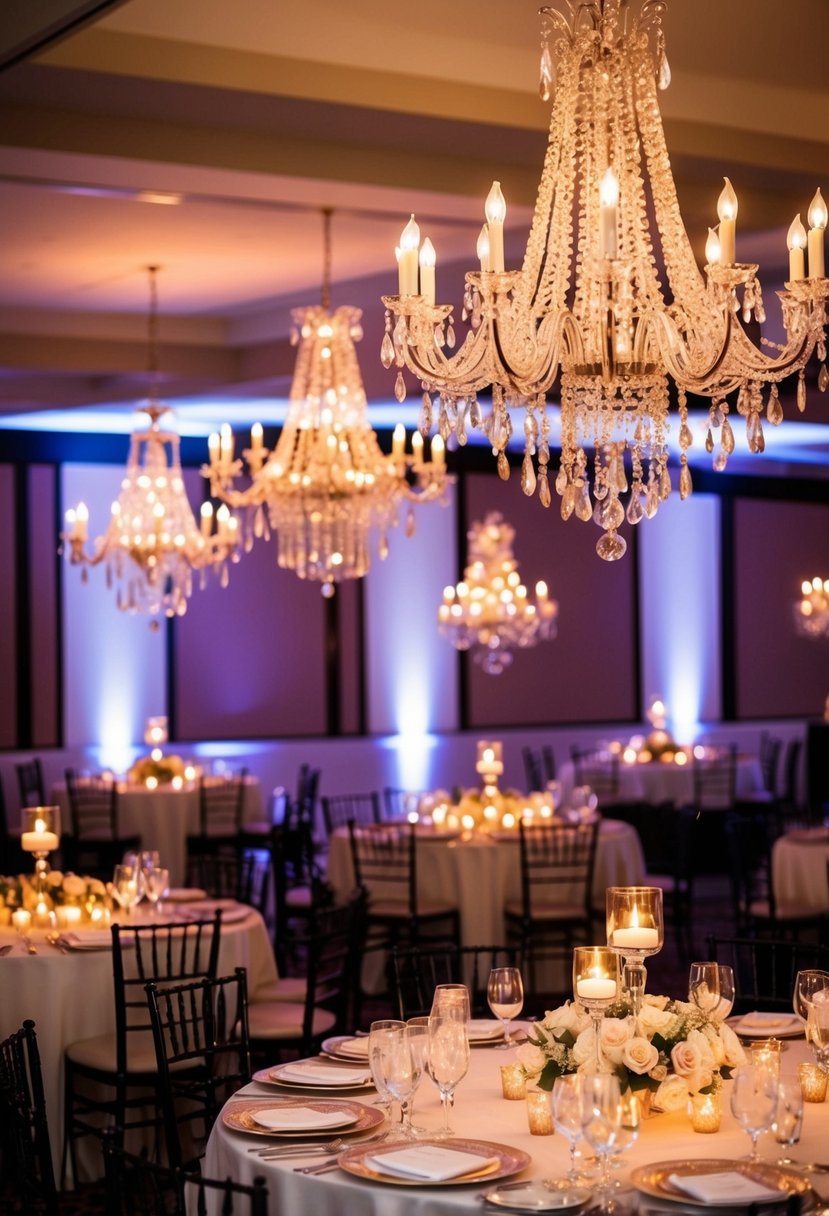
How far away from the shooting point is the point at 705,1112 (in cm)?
336

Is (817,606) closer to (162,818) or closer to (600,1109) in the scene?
(162,818)

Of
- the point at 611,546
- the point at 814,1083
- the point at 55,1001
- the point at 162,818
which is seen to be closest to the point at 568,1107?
the point at 814,1083

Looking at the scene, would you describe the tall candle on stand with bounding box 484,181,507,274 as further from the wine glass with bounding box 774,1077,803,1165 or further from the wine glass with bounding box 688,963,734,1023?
the wine glass with bounding box 774,1077,803,1165

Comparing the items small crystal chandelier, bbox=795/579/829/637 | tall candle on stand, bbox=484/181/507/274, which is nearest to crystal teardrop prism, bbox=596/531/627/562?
tall candle on stand, bbox=484/181/507/274

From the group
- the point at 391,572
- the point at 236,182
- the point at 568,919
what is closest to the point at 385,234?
the point at 236,182

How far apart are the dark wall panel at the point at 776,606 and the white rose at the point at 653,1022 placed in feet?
45.6

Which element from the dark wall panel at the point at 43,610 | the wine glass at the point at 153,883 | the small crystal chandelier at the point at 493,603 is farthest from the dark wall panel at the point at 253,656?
the wine glass at the point at 153,883

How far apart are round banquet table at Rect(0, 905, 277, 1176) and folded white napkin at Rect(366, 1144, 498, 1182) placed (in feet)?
9.08

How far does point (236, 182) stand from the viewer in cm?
647

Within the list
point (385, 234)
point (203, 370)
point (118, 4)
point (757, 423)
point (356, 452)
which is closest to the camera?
point (757, 423)

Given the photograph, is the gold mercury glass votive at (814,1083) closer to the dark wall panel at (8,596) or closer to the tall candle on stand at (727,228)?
the tall candle on stand at (727,228)

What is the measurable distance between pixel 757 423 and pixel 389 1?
2680 mm

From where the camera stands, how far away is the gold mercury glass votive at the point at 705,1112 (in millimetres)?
3357

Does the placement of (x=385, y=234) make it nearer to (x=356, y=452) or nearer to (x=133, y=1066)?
(x=356, y=452)
